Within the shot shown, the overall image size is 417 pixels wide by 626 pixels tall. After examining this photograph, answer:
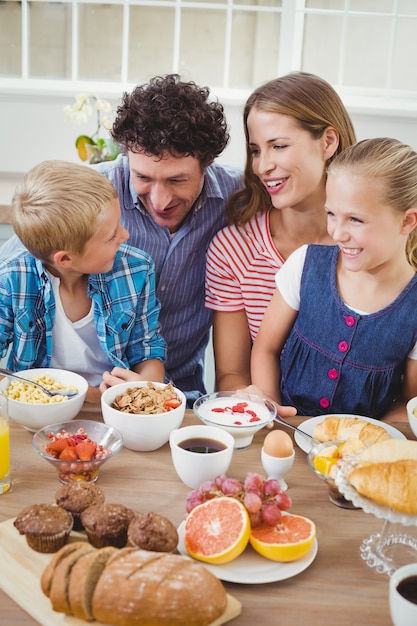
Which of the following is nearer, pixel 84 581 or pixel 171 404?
pixel 84 581

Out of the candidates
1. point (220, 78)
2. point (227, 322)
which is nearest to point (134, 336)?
point (227, 322)

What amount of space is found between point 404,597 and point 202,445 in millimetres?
473

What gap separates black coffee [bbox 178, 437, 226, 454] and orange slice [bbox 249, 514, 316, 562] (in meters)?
0.21

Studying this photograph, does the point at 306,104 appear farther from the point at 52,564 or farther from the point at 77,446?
the point at 52,564

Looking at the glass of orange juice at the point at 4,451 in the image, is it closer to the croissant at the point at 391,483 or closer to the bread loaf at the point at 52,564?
the bread loaf at the point at 52,564

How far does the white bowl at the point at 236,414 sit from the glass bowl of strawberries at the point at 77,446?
0.65 feet

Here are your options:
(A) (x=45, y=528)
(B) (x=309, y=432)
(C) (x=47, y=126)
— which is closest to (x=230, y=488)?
(A) (x=45, y=528)

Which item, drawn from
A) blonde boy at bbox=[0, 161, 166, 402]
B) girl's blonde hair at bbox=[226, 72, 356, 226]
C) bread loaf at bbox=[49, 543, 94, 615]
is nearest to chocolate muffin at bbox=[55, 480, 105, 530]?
bread loaf at bbox=[49, 543, 94, 615]

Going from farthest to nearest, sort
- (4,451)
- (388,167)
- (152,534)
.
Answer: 1. (388,167)
2. (4,451)
3. (152,534)

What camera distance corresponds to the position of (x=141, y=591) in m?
0.83

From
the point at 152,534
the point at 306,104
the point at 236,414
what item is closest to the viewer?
the point at 152,534

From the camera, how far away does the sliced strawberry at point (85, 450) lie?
47.3 inches

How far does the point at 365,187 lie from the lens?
156 centimetres

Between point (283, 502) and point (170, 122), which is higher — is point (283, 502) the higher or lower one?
the lower one
